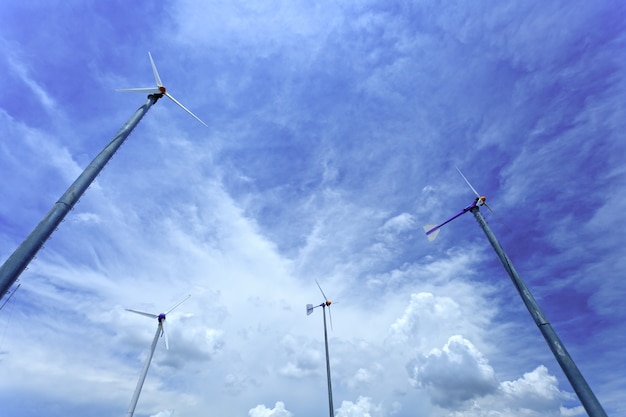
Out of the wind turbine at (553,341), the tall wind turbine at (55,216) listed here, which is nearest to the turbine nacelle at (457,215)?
the wind turbine at (553,341)

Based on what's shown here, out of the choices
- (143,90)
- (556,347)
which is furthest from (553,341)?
(143,90)

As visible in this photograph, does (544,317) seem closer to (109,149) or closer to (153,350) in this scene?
(109,149)

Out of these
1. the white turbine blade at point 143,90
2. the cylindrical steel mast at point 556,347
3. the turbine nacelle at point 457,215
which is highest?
the white turbine blade at point 143,90

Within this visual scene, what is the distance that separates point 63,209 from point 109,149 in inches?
275

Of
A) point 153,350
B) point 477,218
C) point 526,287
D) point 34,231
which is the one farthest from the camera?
point 153,350

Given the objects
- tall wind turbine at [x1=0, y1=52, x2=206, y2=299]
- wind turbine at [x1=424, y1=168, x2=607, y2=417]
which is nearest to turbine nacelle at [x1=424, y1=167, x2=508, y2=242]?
wind turbine at [x1=424, y1=168, x2=607, y2=417]

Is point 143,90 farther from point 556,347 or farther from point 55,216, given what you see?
point 556,347

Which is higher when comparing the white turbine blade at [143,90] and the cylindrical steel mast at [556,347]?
the white turbine blade at [143,90]

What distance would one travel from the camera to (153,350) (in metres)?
65.9

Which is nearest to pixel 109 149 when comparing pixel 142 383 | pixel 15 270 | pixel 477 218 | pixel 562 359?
pixel 15 270

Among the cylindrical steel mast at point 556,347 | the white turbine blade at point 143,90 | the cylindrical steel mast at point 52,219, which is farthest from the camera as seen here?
the white turbine blade at point 143,90

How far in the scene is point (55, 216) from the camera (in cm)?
2209

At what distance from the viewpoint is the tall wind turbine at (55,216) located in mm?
19469

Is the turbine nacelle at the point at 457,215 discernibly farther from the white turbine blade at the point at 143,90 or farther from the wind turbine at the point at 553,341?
the white turbine blade at the point at 143,90
